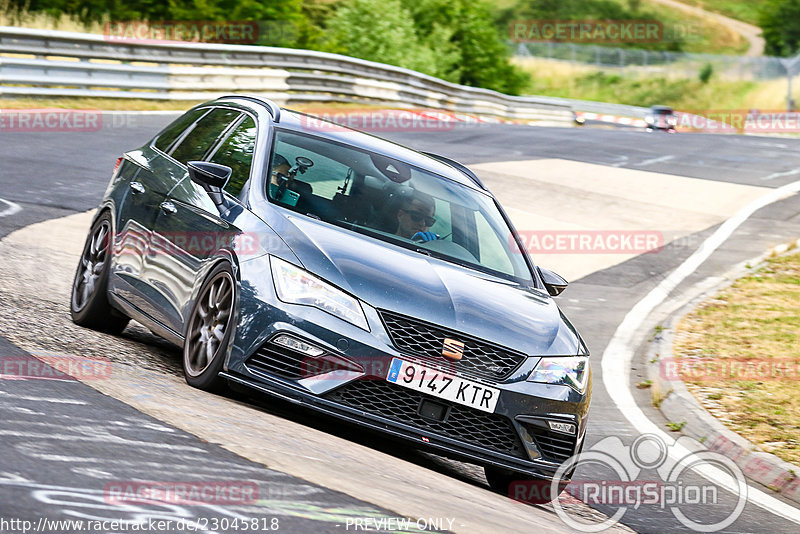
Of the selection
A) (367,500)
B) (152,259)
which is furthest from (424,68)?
(367,500)

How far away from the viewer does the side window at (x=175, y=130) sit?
803 centimetres

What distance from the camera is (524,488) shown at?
634 centimetres

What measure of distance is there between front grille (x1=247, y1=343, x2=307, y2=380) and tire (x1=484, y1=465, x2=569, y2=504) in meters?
1.23

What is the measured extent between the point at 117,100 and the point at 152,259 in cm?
1607

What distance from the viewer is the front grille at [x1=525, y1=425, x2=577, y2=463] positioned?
20.0ft

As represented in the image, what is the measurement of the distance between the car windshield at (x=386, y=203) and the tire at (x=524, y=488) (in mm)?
1296

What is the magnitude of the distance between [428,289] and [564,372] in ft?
2.82

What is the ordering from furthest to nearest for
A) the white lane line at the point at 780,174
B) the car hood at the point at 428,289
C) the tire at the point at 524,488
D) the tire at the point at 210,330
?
the white lane line at the point at 780,174 < the tire at the point at 524,488 < the tire at the point at 210,330 < the car hood at the point at 428,289

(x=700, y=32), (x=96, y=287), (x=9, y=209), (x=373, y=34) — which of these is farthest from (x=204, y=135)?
(x=700, y=32)

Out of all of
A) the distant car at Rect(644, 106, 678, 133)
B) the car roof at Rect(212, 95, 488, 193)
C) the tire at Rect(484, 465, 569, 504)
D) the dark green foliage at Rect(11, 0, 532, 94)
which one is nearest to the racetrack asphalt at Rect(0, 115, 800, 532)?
the tire at Rect(484, 465, 569, 504)

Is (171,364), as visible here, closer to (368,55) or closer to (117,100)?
(117,100)

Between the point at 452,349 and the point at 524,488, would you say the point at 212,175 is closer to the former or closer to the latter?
the point at 452,349

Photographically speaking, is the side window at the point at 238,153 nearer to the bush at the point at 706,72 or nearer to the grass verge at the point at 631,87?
the grass verge at the point at 631,87

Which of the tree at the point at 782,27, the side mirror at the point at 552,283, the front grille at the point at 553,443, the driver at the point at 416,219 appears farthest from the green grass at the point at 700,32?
the front grille at the point at 553,443
